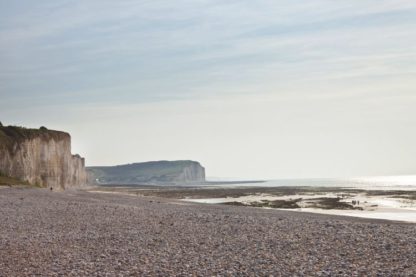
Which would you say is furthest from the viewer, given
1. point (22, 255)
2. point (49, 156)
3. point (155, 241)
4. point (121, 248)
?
point (49, 156)

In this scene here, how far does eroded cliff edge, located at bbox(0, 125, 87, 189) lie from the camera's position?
86000 millimetres

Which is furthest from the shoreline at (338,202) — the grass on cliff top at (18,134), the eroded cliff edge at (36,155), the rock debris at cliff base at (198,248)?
the grass on cliff top at (18,134)

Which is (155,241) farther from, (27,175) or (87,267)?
(27,175)

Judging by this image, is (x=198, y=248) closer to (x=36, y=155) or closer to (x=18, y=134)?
(x=18, y=134)

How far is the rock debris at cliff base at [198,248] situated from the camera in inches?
669

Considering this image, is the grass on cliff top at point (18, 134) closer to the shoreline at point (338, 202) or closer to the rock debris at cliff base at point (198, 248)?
the shoreline at point (338, 202)

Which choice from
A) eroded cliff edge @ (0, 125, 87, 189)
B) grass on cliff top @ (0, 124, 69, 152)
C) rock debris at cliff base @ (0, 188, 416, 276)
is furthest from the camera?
grass on cliff top @ (0, 124, 69, 152)

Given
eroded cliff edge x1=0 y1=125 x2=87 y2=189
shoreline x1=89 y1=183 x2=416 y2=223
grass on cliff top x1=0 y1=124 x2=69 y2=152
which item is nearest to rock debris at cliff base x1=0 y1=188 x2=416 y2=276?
shoreline x1=89 y1=183 x2=416 y2=223

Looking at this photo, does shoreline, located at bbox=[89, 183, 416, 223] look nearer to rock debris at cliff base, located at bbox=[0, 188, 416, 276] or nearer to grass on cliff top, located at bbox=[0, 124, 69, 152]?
rock debris at cliff base, located at bbox=[0, 188, 416, 276]

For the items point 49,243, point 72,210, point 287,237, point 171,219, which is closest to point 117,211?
point 72,210

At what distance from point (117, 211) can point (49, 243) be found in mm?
15741

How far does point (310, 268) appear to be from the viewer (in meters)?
16.9

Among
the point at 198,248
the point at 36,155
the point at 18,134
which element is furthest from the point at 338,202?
the point at 18,134

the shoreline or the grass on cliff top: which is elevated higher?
the grass on cliff top
